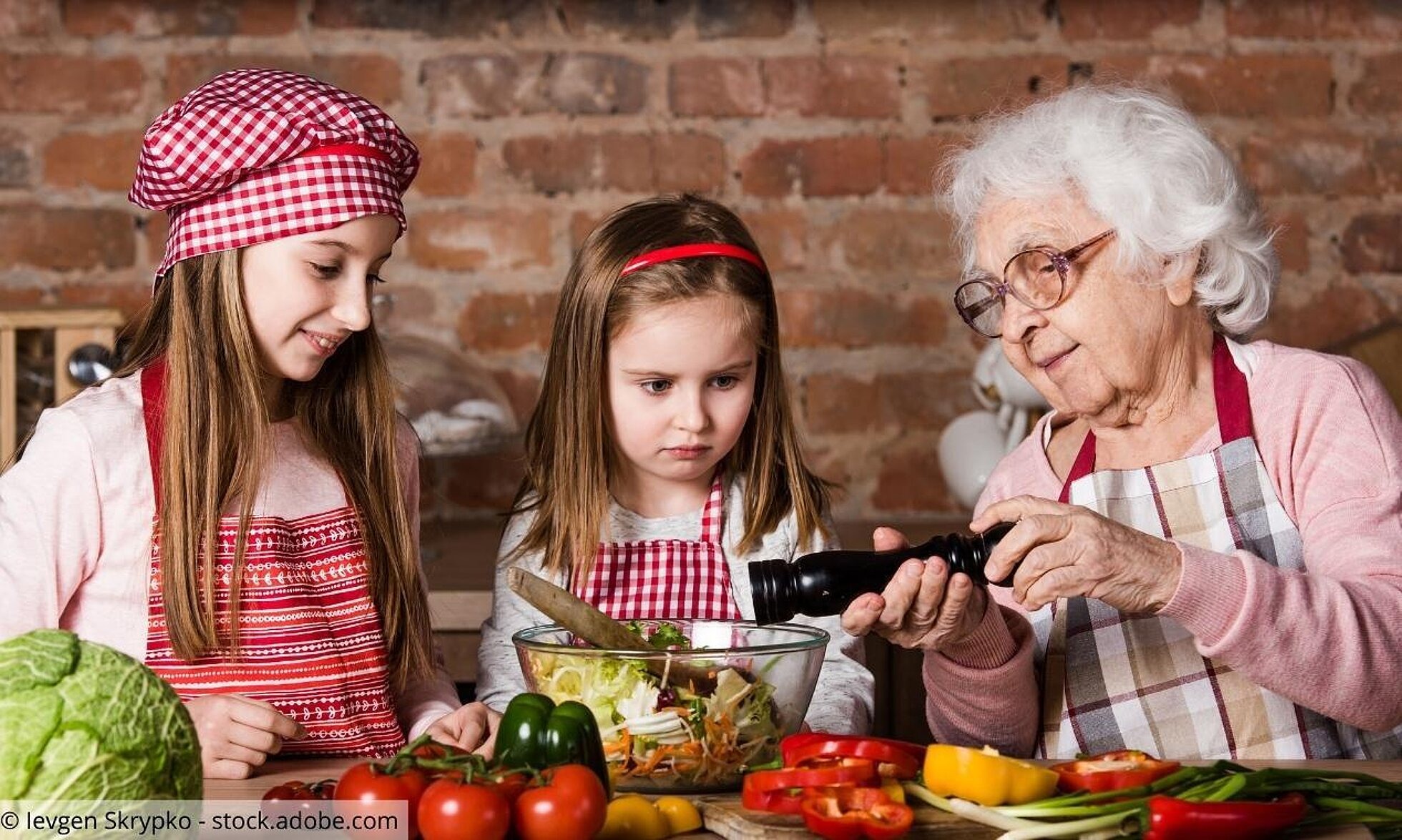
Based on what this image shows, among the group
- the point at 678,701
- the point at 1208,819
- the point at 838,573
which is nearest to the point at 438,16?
the point at 838,573

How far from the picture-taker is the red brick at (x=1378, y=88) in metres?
2.56

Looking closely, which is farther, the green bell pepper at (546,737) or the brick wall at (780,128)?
the brick wall at (780,128)

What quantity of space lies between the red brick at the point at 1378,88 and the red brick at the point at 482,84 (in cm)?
138


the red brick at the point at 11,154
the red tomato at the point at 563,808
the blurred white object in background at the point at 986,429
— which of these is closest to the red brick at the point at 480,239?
the red brick at the point at 11,154

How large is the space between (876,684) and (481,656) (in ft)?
2.19

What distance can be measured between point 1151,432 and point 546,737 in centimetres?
84

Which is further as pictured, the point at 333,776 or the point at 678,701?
the point at 333,776

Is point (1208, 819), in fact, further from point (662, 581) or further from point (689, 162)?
point (689, 162)

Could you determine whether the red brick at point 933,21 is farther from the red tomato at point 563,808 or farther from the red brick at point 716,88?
the red tomato at point 563,808

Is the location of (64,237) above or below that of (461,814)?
above

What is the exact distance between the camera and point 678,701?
3.92ft

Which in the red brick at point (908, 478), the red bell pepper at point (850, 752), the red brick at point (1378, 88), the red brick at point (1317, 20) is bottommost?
the red bell pepper at point (850, 752)

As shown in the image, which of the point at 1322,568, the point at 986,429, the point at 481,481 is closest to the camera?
the point at 1322,568

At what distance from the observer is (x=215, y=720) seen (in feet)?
4.43
